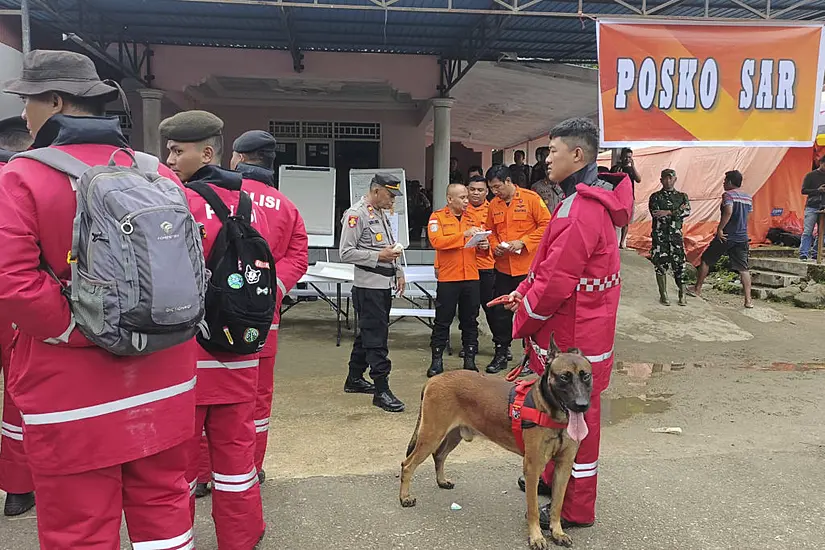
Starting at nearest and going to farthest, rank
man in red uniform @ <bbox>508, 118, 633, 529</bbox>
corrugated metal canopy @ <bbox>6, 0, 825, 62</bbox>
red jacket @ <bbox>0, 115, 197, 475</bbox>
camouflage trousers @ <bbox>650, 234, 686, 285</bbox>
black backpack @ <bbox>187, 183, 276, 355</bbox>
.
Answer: red jacket @ <bbox>0, 115, 197, 475</bbox>
black backpack @ <bbox>187, 183, 276, 355</bbox>
man in red uniform @ <bbox>508, 118, 633, 529</bbox>
corrugated metal canopy @ <bbox>6, 0, 825, 62</bbox>
camouflage trousers @ <bbox>650, 234, 686, 285</bbox>

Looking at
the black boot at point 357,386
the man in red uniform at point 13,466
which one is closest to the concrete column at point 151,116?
the black boot at point 357,386

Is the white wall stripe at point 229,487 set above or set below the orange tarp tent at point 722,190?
below

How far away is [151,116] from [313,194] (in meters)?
2.81

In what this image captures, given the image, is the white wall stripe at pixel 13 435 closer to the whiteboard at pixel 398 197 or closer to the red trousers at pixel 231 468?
the red trousers at pixel 231 468

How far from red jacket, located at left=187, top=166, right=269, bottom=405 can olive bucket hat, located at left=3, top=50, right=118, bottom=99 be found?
0.59 metres

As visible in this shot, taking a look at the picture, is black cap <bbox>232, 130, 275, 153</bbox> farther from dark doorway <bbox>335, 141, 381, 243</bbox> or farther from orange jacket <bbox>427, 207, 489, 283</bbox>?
dark doorway <bbox>335, 141, 381, 243</bbox>

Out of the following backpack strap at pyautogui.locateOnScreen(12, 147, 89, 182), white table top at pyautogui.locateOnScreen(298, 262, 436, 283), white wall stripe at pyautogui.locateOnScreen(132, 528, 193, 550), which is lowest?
white wall stripe at pyautogui.locateOnScreen(132, 528, 193, 550)

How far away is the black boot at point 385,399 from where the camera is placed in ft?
16.2

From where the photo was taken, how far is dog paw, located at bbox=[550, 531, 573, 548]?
2.96m

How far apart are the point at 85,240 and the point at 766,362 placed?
22.5 feet

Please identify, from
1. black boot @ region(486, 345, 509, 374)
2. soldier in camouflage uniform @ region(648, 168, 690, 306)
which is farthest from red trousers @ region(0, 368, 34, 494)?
soldier in camouflage uniform @ region(648, 168, 690, 306)

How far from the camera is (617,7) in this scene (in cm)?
737

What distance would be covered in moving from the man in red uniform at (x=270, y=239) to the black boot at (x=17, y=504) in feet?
2.76

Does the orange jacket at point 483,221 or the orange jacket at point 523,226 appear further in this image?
the orange jacket at point 483,221
